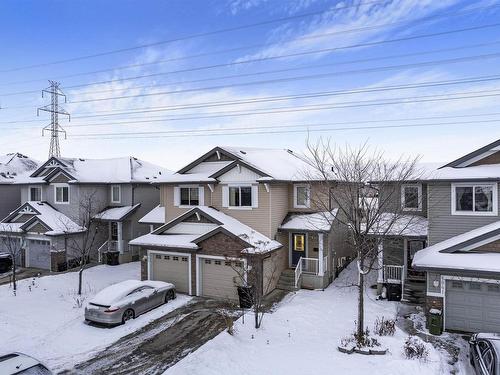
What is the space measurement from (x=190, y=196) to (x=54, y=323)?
34.1ft

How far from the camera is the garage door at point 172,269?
65.7ft

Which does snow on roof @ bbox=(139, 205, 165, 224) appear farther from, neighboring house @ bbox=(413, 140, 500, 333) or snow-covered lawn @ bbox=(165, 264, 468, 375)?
neighboring house @ bbox=(413, 140, 500, 333)

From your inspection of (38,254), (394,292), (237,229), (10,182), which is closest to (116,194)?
(38,254)

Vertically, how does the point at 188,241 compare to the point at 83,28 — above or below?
below

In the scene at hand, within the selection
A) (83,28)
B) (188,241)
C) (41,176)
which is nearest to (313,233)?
(188,241)

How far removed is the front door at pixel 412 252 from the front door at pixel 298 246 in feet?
18.6

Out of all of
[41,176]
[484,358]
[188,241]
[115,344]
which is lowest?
[115,344]

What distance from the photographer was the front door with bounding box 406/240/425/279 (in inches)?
758

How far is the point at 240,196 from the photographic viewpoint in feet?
70.7

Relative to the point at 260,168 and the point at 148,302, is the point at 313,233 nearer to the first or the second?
the point at 260,168

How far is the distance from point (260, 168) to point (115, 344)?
1147 centimetres

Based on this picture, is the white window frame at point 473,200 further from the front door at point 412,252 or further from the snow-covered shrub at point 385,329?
the snow-covered shrub at point 385,329

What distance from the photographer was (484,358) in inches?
407

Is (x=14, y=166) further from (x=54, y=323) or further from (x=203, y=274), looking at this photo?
(x=203, y=274)
